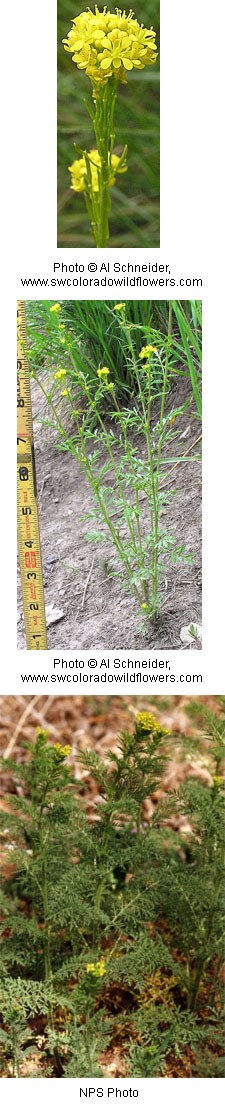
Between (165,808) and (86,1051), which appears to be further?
(165,808)

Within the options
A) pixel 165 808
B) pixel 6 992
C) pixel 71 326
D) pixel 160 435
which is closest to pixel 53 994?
pixel 6 992

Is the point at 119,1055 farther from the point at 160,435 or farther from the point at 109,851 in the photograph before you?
the point at 160,435

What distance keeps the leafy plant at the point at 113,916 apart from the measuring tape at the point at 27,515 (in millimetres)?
306

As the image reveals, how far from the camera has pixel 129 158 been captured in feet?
9.07

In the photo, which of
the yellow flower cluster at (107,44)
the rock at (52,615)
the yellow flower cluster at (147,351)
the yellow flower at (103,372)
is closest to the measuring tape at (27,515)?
the rock at (52,615)

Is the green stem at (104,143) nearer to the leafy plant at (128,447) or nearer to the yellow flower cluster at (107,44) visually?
the yellow flower cluster at (107,44)

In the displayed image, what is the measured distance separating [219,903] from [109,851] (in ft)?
0.79

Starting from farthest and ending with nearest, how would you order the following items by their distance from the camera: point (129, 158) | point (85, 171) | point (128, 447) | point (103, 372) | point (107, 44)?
point (129, 158), point (85, 171), point (128, 447), point (103, 372), point (107, 44)

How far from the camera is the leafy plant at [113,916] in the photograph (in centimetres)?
214

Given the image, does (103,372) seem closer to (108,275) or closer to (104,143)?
(108,275)

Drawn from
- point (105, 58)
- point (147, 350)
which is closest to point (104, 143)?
point (105, 58)

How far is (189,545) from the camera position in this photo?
2443mm

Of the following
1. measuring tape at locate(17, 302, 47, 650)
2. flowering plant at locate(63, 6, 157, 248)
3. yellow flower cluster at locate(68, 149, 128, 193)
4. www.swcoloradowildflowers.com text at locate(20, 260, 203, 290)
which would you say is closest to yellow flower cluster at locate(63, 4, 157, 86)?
flowering plant at locate(63, 6, 157, 248)

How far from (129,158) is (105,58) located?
0.52m
